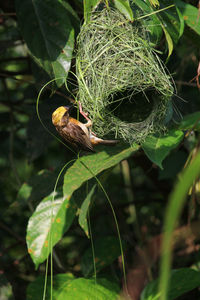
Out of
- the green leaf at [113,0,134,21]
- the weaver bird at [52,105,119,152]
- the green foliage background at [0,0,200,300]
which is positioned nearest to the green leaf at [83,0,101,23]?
the green foliage background at [0,0,200,300]

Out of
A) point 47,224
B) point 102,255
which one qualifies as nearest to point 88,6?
point 47,224

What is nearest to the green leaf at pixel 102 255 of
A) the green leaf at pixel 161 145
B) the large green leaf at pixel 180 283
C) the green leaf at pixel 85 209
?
the large green leaf at pixel 180 283

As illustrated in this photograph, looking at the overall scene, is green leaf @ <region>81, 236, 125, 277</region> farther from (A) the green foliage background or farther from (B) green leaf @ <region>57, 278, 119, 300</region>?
(B) green leaf @ <region>57, 278, 119, 300</region>

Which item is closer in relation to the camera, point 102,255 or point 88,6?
point 88,6

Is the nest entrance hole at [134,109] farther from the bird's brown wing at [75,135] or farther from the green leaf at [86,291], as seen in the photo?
the green leaf at [86,291]

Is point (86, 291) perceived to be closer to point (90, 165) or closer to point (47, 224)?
point (47, 224)
